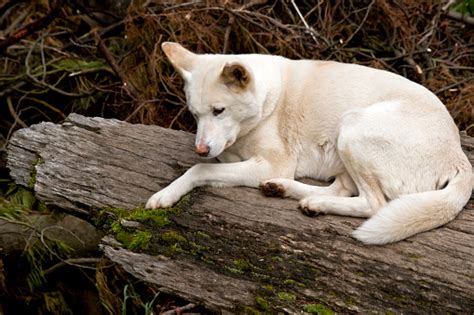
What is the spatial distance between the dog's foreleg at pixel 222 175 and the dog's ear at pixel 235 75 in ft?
1.62

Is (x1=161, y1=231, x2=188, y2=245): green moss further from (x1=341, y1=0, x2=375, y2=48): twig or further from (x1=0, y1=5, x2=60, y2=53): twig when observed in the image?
(x1=0, y1=5, x2=60, y2=53): twig

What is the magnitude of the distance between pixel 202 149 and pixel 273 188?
1.62 ft

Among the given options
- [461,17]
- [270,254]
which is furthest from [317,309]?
[461,17]

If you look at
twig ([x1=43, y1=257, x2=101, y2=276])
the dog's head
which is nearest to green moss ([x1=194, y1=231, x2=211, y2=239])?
the dog's head

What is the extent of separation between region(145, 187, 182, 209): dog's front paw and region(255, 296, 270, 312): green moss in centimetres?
84

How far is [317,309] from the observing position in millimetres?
3463

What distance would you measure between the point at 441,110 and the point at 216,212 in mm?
1400

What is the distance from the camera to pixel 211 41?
6.14 metres

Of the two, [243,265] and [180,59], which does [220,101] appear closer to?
[180,59]

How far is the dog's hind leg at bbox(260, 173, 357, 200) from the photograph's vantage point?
13.5 feet

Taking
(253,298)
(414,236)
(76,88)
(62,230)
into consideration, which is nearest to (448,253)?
(414,236)

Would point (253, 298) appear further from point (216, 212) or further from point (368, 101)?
point (368, 101)

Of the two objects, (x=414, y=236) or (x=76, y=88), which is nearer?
(x=414, y=236)

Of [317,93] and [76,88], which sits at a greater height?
[317,93]
